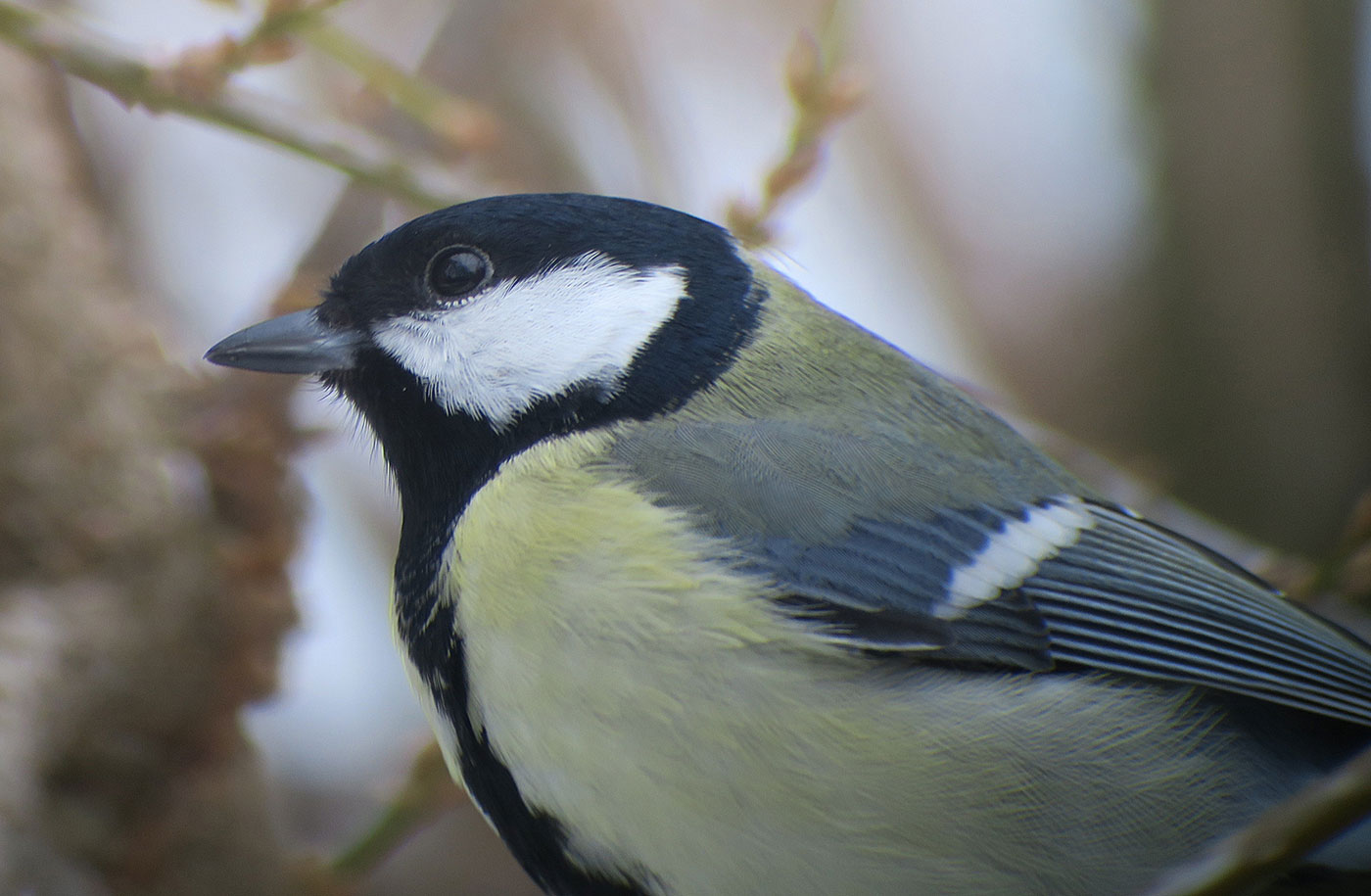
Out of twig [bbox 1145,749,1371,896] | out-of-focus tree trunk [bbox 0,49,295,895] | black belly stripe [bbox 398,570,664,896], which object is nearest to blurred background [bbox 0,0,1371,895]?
out-of-focus tree trunk [bbox 0,49,295,895]

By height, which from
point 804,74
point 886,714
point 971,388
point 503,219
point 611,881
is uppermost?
point 804,74

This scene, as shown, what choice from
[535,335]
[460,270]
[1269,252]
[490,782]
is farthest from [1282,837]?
[1269,252]

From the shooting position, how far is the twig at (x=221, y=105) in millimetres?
1184

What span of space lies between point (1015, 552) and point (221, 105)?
0.98 meters

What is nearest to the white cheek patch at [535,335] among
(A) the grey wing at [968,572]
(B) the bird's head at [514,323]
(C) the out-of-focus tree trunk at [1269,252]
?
(B) the bird's head at [514,323]

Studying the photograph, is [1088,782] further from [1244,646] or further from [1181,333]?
[1181,333]

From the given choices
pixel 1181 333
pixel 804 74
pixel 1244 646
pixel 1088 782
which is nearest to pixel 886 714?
pixel 1088 782

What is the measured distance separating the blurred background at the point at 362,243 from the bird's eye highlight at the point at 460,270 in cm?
22

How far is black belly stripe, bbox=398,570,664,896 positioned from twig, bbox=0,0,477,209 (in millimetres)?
557

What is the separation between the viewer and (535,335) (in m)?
1.18

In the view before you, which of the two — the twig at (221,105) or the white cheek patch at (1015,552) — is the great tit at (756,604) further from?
the twig at (221,105)

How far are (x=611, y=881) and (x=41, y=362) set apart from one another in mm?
941

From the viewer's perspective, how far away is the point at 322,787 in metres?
2.39

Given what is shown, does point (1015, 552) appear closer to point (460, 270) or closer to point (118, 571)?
point (460, 270)
